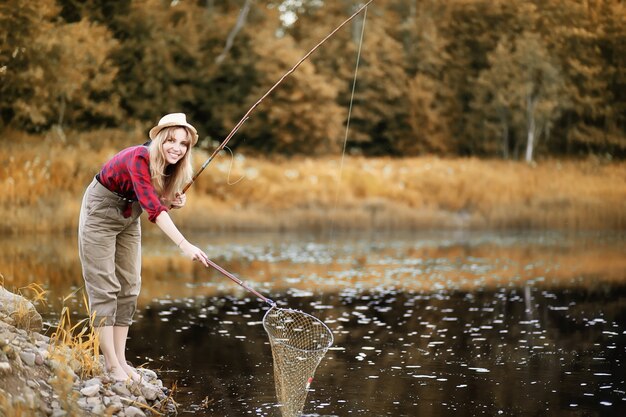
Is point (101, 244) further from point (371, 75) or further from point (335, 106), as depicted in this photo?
point (371, 75)

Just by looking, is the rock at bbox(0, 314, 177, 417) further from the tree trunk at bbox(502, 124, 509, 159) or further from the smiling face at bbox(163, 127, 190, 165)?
the tree trunk at bbox(502, 124, 509, 159)

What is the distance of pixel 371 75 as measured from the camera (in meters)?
29.3

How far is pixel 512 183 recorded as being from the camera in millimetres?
21766

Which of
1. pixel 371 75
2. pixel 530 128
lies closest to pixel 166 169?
pixel 530 128

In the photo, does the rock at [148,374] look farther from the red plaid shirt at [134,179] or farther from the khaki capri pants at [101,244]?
the red plaid shirt at [134,179]

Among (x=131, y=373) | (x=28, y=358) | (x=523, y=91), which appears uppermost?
(x=523, y=91)

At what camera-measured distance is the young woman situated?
5.16 m

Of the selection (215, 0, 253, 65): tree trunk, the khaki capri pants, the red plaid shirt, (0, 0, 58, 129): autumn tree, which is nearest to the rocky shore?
the khaki capri pants

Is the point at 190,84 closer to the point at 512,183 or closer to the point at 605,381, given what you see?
the point at 512,183

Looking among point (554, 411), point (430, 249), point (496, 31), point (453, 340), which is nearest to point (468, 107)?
point (496, 31)

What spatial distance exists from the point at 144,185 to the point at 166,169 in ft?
0.88

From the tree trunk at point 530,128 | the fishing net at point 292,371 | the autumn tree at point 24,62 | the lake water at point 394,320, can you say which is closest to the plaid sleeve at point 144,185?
the fishing net at point 292,371

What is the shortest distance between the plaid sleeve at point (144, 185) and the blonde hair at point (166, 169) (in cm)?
4

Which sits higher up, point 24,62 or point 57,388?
point 24,62
